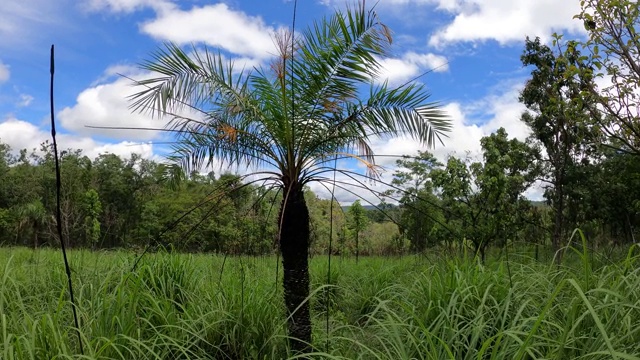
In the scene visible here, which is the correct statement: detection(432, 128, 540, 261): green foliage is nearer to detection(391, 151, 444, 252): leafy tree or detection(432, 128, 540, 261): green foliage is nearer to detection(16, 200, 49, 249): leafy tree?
detection(391, 151, 444, 252): leafy tree

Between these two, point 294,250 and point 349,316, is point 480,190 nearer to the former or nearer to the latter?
point 349,316

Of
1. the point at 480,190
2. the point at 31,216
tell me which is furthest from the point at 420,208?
the point at 31,216

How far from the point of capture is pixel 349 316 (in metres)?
7.26

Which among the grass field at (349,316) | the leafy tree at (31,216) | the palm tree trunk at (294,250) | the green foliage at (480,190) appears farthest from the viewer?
the leafy tree at (31,216)

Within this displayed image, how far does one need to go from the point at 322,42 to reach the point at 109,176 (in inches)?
1640

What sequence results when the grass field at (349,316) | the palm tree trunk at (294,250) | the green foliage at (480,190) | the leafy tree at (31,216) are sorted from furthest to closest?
the leafy tree at (31,216) → the green foliage at (480,190) → the palm tree trunk at (294,250) → the grass field at (349,316)

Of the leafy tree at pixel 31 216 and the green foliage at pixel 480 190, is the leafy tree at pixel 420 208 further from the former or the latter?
the leafy tree at pixel 31 216

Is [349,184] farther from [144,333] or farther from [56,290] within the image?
[56,290]

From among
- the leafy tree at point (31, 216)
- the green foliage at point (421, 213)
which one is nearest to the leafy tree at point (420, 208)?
the green foliage at point (421, 213)

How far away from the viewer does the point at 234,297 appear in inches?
193

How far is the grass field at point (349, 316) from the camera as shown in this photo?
8.69 ft

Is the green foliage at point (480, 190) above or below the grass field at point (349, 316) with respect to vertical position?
above

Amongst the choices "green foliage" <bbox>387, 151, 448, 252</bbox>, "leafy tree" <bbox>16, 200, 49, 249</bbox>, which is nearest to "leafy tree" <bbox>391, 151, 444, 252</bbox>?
"green foliage" <bbox>387, 151, 448, 252</bbox>

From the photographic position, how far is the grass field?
8.69 feet
